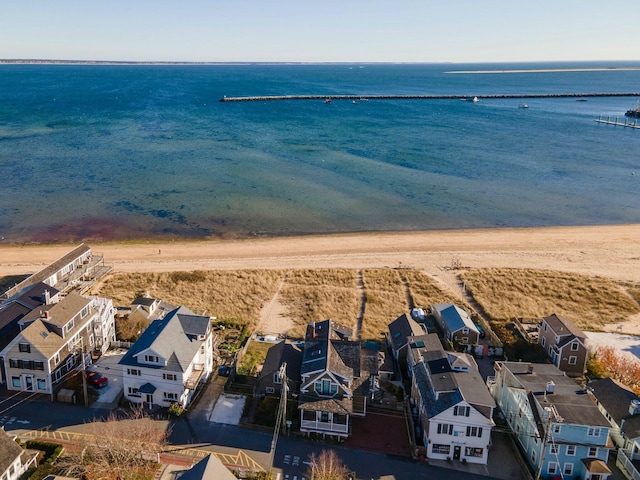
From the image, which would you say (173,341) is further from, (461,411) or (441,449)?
(461,411)

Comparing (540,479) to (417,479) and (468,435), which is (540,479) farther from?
(417,479)

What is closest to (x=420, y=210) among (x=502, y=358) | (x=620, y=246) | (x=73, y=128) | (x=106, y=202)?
(x=620, y=246)

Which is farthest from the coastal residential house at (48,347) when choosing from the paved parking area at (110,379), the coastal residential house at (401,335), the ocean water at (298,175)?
Result: the ocean water at (298,175)

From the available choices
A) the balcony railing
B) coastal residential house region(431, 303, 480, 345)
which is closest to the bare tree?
the balcony railing

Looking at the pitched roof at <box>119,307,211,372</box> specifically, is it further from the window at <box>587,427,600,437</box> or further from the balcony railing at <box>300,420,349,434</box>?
the window at <box>587,427,600,437</box>

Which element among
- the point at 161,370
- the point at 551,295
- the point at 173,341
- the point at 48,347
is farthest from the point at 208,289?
the point at 551,295
